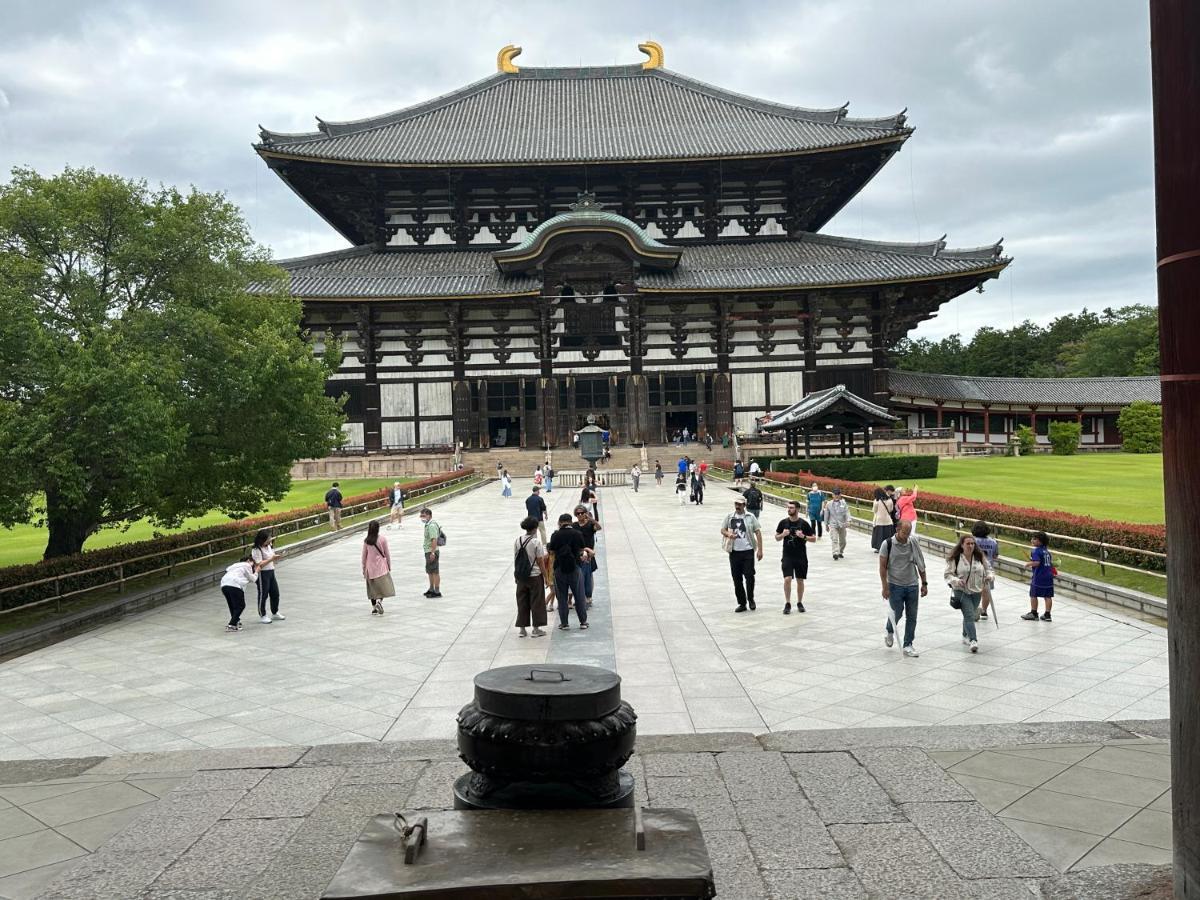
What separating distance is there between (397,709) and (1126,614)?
954 centimetres

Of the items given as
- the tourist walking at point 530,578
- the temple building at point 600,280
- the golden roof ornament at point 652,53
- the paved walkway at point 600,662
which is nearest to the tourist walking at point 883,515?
the paved walkway at point 600,662

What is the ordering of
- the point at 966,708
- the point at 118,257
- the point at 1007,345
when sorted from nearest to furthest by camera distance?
the point at 966,708 → the point at 118,257 → the point at 1007,345

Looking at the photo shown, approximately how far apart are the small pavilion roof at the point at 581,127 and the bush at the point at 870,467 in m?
19.8

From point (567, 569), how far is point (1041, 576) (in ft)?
20.2

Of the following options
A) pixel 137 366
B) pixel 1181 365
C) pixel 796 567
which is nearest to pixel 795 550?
pixel 796 567

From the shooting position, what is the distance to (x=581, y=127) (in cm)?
5000

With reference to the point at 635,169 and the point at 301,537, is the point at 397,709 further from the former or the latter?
the point at 635,169

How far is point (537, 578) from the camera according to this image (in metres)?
10.3

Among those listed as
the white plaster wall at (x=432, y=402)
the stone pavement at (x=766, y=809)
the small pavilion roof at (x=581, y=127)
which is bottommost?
the stone pavement at (x=766, y=809)

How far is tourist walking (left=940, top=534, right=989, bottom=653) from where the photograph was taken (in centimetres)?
913

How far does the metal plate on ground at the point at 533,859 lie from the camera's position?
246 cm

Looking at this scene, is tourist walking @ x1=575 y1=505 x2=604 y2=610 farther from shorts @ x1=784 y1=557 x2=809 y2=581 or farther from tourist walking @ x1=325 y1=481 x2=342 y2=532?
tourist walking @ x1=325 y1=481 x2=342 y2=532

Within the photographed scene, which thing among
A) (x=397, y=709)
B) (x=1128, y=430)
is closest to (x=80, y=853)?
(x=397, y=709)

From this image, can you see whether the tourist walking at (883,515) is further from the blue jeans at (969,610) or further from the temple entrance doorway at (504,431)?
the temple entrance doorway at (504,431)
